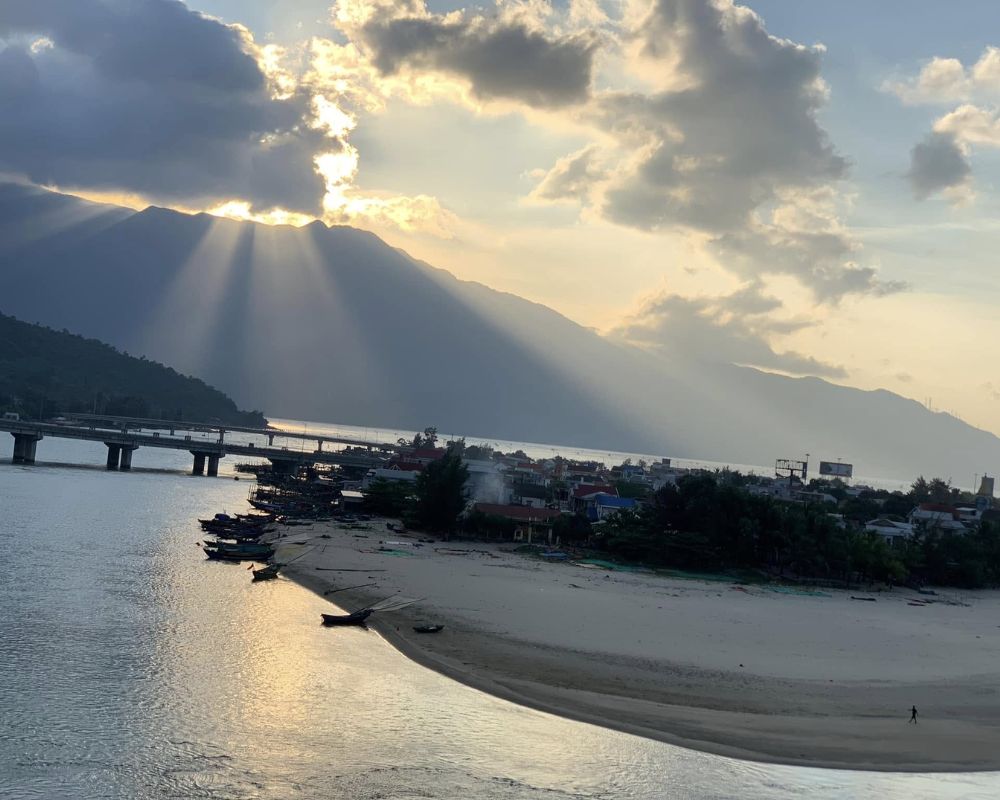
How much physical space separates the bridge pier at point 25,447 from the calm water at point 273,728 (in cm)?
9779

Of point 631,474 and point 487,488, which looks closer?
point 487,488

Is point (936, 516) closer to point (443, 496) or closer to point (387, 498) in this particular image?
point (387, 498)

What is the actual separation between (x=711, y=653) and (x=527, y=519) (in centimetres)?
3678

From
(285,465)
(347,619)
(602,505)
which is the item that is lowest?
(285,465)

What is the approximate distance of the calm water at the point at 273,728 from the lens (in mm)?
20522

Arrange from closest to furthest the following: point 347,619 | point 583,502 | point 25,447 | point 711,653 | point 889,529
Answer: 1. point 711,653
2. point 347,619
3. point 889,529
4. point 583,502
5. point 25,447

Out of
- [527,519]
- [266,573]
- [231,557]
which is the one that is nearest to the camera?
[266,573]

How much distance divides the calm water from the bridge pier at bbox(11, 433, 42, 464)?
97.8 meters

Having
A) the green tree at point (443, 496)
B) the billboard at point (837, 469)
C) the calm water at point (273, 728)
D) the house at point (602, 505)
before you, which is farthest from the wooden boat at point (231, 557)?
the billboard at point (837, 469)

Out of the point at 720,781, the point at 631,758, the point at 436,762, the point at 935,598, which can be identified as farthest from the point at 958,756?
the point at 935,598

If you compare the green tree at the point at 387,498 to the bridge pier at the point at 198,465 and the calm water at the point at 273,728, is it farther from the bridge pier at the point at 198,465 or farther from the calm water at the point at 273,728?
the bridge pier at the point at 198,465

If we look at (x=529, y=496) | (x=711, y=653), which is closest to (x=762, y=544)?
(x=711, y=653)

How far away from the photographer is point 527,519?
230ft

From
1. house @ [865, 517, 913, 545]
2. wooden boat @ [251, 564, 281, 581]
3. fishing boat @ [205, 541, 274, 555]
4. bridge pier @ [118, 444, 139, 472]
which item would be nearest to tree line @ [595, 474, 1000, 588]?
house @ [865, 517, 913, 545]
